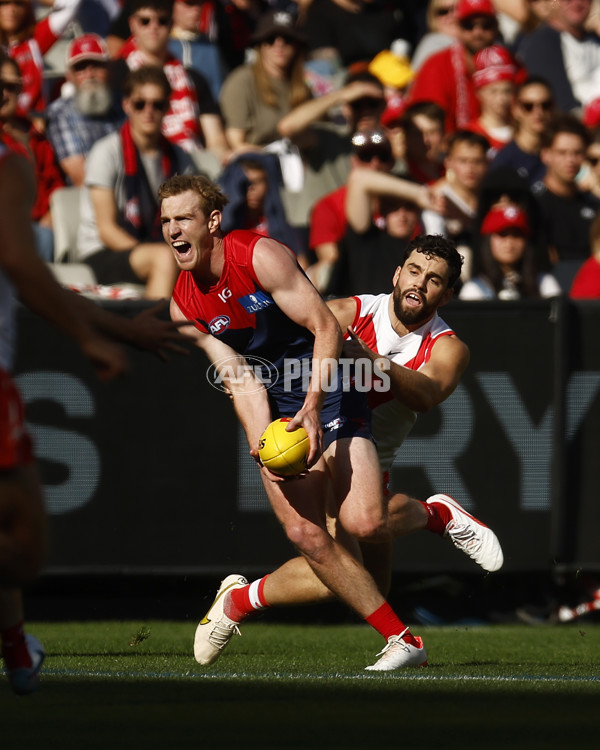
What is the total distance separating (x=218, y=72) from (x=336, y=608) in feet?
17.8

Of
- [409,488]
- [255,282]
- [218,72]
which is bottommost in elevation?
[409,488]

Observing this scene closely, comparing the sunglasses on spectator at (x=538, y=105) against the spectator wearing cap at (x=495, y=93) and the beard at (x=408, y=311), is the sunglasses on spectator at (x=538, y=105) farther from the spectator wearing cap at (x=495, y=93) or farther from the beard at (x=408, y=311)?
the beard at (x=408, y=311)

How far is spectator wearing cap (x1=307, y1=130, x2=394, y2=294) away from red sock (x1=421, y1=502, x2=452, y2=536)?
351cm

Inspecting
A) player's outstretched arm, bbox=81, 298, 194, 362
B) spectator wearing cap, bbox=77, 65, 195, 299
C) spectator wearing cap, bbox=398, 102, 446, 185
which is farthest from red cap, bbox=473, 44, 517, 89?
player's outstretched arm, bbox=81, 298, 194, 362

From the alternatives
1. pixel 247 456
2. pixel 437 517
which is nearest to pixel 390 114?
pixel 247 456

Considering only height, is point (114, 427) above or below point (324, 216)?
below

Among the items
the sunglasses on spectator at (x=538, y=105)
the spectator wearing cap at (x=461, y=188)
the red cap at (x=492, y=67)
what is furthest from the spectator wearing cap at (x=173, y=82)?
the sunglasses on spectator at (x=538, y=105)

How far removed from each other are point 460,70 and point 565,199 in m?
2.17

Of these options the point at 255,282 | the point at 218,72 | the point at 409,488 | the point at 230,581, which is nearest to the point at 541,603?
the point at 409,488

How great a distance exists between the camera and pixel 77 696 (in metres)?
5.83

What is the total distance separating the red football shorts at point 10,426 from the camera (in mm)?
4449

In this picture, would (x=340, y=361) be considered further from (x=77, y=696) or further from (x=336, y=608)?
(x=336, y=608)

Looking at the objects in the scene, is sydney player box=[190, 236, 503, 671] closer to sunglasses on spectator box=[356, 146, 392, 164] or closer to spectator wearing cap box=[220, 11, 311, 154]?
sunglasses on spectator box=[356, 146, 392, 164]

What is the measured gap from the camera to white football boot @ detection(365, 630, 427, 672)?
6.74 m
